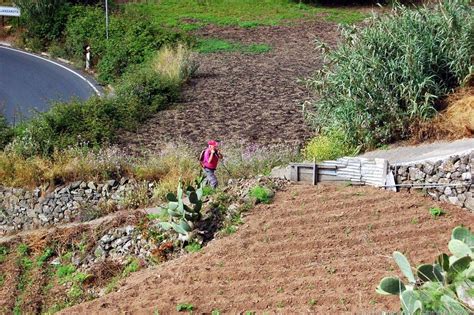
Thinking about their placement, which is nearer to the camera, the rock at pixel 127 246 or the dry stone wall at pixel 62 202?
the rock at pixel 127 246

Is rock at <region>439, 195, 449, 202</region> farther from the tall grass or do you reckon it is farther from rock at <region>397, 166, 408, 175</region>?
the tall grass

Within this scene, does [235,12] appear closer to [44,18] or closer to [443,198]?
[44,18]

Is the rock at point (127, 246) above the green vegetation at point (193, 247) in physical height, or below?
below

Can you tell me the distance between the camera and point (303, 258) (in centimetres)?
1059

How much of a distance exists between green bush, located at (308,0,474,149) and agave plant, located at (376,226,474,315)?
6.31 m

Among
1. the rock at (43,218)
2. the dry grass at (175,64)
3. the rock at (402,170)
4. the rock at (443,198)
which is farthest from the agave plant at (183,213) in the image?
the dry grass at (175,64)

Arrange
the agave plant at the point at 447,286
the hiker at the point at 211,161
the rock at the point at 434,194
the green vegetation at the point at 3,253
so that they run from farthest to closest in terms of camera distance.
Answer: the green vegetation at the point at 3,253
the hiker at the point at 211,161
the rock at the point at 434,194
the agave plant at the point at 447,286

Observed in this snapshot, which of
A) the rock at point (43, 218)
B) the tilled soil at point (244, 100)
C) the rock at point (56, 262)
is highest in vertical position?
the tilled soil at point (244, 100)

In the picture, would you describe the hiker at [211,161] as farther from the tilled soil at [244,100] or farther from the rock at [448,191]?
the rock at [448,191]

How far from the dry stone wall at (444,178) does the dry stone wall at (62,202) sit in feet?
14.9

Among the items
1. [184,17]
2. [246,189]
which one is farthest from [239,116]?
[184,17]

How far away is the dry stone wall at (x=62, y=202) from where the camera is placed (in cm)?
1430

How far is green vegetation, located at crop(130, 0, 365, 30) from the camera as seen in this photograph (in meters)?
33.7

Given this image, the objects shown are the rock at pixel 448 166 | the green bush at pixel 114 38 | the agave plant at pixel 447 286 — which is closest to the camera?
the agave plant at pixel 447 286
